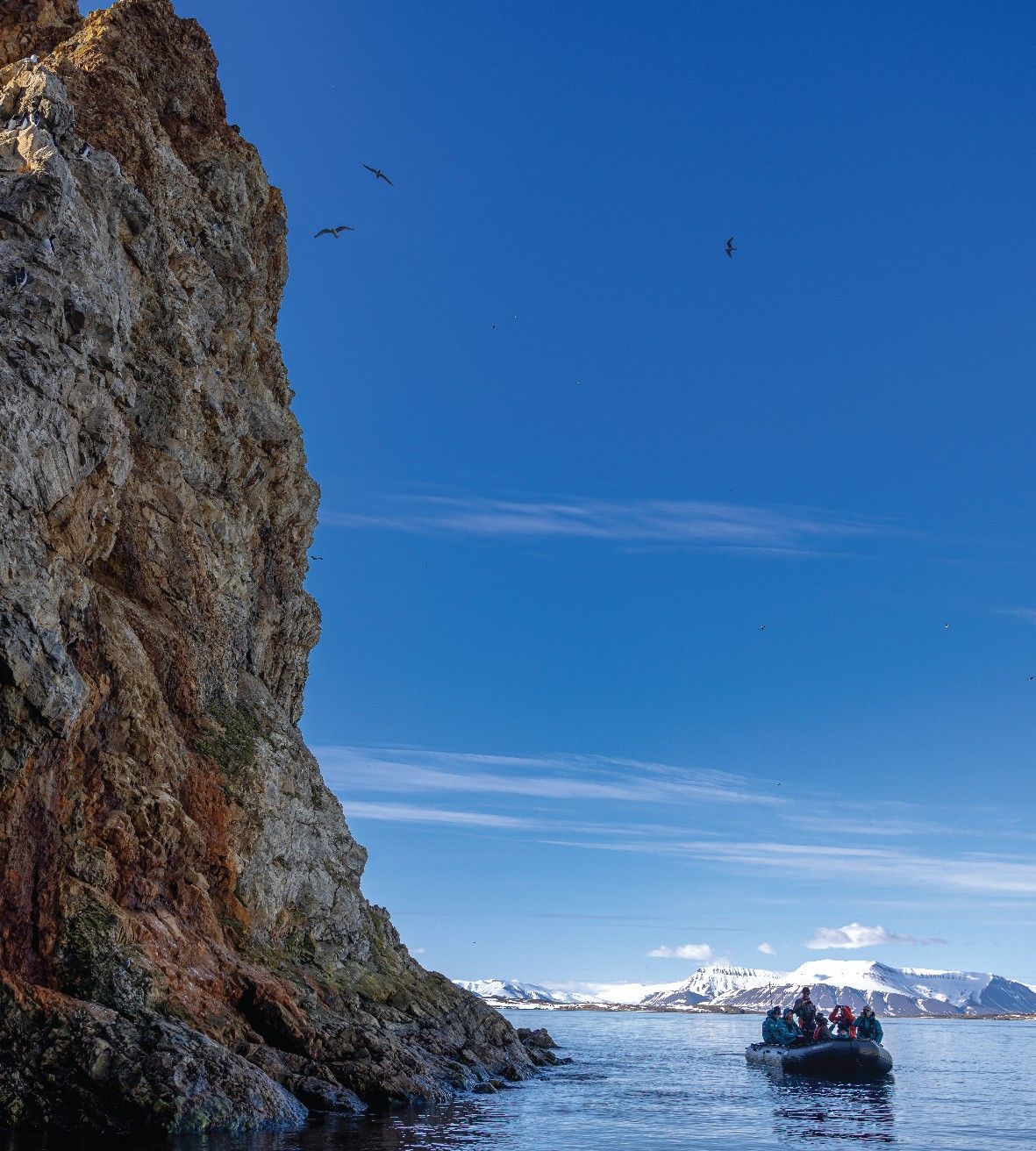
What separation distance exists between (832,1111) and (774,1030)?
2350 centimetres

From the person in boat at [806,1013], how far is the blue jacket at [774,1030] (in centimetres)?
167

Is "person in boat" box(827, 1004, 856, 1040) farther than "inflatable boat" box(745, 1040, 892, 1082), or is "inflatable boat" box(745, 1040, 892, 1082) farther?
"person in boat" box(827, 1004, 856, 1040)

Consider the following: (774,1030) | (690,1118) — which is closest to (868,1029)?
(774,1030)

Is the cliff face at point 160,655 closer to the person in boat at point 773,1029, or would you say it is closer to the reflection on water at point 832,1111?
the reflection on water at point 832,1111

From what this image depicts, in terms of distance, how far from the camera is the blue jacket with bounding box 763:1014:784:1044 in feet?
186

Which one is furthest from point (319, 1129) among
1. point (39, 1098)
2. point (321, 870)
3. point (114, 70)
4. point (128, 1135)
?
point (114, 70)

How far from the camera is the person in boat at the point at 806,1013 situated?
5347 cm

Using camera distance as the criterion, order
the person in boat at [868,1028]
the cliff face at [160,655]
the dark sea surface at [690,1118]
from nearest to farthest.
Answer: the cliff face at [160,655] < the dark sea surface at [690,1118] < the person in boat at [868,1028]

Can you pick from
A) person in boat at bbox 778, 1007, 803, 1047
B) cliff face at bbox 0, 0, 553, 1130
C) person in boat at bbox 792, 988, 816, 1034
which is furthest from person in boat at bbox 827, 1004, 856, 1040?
cliff face at bbox 0, 0, 553, 1130

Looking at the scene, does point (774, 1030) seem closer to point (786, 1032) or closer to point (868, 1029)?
point (786, 1032)

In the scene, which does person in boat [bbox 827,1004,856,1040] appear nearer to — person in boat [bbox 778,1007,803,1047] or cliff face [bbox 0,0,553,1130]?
person in boat [bbox 778,1007,803,1047]

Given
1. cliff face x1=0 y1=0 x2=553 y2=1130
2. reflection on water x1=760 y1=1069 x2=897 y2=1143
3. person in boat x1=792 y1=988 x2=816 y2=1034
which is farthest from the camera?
person in boat x1=792 y1=988 x2=816 y2=1034

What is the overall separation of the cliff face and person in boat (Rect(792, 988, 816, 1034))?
1635 cm

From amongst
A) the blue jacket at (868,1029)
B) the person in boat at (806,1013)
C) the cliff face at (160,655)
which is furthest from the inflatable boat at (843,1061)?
the cliff face at (160,655)
